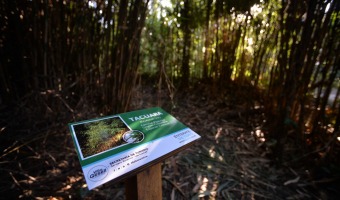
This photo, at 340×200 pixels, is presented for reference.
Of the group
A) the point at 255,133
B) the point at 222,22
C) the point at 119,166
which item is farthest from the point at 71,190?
the point at 222,22

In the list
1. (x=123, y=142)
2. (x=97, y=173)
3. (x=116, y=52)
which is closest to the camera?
(x=97, y=173)

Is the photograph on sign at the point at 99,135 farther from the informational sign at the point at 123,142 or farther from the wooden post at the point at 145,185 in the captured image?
the wooden post at the point at 145,185

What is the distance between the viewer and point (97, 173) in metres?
0.49

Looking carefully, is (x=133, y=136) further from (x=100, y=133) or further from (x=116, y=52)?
(x=116, y=52)

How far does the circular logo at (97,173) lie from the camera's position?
1.55ft

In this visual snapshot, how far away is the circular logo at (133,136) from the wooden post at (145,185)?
0.11m

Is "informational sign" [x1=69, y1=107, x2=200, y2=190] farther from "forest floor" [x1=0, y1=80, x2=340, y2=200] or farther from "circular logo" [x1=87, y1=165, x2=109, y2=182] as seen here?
"forest floor" [x1=0, y1=80, x2=340, y2=200]

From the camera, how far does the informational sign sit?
19.8 inches

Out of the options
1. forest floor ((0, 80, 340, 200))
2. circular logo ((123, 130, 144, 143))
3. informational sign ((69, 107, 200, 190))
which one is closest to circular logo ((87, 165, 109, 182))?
informational sign ((69, 107, 200, 190))

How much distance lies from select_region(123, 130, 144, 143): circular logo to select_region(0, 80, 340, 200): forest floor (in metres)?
0.50

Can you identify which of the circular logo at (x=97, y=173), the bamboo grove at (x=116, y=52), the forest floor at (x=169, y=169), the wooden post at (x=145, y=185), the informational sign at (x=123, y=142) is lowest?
the forest floor at (x=169, y=169)

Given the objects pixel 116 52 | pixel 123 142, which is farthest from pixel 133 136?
pixel 116 52

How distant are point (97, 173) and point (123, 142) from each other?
13 centimetres

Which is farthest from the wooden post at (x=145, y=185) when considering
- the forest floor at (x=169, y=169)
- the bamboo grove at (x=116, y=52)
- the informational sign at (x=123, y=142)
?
the bamboo grove at (x=116, y=52)
